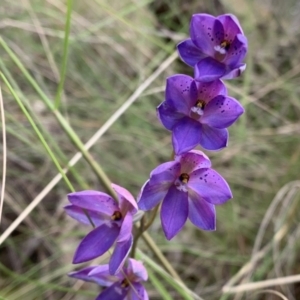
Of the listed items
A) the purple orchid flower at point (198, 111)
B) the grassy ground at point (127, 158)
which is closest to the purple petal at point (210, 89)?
the purple orchid flower at point (198, 111)

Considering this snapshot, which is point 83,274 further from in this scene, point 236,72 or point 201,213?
point 236,72

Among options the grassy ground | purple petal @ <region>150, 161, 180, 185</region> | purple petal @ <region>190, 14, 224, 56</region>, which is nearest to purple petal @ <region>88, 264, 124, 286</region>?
purple petal @ <region>150, 161, 180, 185</region>

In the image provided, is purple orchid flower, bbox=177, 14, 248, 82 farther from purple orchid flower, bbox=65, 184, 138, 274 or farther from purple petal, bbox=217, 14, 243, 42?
purple orchid flower, bbox=65, 184, 138, 274

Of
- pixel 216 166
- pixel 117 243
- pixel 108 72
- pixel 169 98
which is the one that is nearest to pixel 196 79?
pixel 169 98

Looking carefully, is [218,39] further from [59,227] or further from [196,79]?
[59,227]

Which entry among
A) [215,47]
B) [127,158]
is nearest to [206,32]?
[215,47]

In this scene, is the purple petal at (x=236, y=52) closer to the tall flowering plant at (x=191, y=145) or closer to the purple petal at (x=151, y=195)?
the tall flowering plant at (x=191, y=145)
